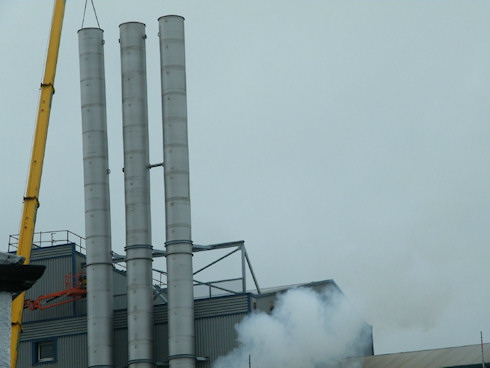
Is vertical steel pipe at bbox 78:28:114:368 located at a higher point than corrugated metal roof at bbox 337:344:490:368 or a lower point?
higher

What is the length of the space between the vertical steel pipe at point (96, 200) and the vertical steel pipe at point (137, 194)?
4.65ft

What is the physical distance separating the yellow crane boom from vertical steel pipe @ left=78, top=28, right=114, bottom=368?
1.63m

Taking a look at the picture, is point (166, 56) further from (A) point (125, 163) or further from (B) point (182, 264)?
(B) point (182, 264)

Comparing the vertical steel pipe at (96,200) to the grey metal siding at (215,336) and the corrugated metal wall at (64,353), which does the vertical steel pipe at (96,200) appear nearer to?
the corrugated metal wall at (64,353)

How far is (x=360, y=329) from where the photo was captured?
2346 inches

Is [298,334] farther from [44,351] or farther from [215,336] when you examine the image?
[44,351]

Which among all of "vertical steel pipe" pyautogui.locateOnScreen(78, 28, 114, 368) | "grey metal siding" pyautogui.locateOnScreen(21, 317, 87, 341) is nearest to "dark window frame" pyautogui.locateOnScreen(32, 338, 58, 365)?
"grey metal siding" pyautogui.locateOnScreen(21, 317, 87, 341)

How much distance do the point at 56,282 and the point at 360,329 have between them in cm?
1728

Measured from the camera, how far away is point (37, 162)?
179ft

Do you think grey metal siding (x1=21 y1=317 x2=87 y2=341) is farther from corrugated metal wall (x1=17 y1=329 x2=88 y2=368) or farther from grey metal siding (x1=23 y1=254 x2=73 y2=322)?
grey metal siding (x1=23 y1=254 x2=73 y2=322)

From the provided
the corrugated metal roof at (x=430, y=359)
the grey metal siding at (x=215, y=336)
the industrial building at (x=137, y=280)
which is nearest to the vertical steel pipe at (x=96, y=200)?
the industrial building at (x=137, y=280)

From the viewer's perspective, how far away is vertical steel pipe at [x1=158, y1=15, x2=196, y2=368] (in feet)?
174

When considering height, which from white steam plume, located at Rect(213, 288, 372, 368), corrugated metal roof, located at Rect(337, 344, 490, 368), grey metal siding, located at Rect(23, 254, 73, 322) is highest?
grey metal siding, located at Rect(23, 254, 73, 322)

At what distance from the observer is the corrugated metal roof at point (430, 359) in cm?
5097
